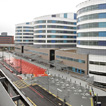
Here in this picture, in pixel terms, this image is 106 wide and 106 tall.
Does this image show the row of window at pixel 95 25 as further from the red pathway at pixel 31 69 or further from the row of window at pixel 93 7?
the red pathway at pixel 31 69

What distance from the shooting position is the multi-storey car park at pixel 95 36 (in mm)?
39250

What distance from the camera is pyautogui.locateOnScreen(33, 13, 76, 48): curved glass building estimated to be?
75562 mm

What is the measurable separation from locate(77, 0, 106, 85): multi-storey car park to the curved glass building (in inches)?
1215

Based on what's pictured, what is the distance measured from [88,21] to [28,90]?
30.1 meters

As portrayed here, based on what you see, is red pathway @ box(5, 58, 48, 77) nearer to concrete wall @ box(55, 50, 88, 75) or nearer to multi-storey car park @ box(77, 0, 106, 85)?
concrete wall @ box(55, 50, 88, 75)

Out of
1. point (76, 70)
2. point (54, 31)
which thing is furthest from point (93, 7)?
point (54, 31)

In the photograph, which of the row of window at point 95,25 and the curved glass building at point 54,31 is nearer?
the row of window at point 95,25

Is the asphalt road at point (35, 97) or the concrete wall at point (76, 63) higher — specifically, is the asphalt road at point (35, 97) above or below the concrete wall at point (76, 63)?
below

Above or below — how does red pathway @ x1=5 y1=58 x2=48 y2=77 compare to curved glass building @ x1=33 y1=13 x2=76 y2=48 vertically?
below

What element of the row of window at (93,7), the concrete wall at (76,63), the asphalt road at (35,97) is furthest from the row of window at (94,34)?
the asphalt road at (35,97)

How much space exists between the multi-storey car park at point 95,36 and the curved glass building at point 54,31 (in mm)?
30850

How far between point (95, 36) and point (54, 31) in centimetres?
3682

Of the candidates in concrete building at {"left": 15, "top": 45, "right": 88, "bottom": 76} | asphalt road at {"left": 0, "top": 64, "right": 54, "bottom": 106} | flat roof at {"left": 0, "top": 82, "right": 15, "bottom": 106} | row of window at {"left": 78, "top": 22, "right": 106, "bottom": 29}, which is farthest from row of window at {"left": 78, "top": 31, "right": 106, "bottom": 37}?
flat roof at {"left": 0, "top": 82, "right": 15, "bottom": 106}

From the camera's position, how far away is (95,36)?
4181 centimetres
